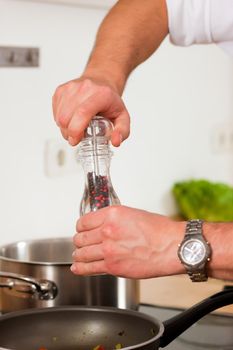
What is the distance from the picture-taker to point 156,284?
152 cm

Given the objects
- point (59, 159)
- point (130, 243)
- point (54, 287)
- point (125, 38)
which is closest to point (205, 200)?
point (59, 159)

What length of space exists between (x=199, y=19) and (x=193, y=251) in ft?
2.03

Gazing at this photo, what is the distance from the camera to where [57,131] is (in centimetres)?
174

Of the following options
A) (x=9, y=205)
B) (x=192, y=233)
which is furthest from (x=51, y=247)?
(x=192, y=233)

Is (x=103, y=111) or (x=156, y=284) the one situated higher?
(x=103, y=111)

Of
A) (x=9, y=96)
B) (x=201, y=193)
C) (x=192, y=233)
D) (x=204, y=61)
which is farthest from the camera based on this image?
(x=204, y=61)

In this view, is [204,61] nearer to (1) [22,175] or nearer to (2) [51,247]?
(1) [22,175]

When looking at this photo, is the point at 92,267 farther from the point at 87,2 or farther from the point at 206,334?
the point at 87,2

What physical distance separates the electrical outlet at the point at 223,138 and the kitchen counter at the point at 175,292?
0.97 metres

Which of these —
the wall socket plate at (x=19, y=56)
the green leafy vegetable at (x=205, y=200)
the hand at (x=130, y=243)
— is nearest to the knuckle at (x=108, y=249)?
the hand at (x=130, y=243)

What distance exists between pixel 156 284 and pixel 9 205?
37 cm

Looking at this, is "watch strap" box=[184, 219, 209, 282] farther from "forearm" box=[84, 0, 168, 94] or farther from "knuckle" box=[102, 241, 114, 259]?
"forearm" box=[84, 0, 168, 94]

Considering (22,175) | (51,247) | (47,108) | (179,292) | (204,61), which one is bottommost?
(179,292)

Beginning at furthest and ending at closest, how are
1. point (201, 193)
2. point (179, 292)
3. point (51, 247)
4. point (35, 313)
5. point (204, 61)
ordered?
point (204, 61) → point (201, 193) → point (179, 292) → point (51, 247) → point (35, 313)
